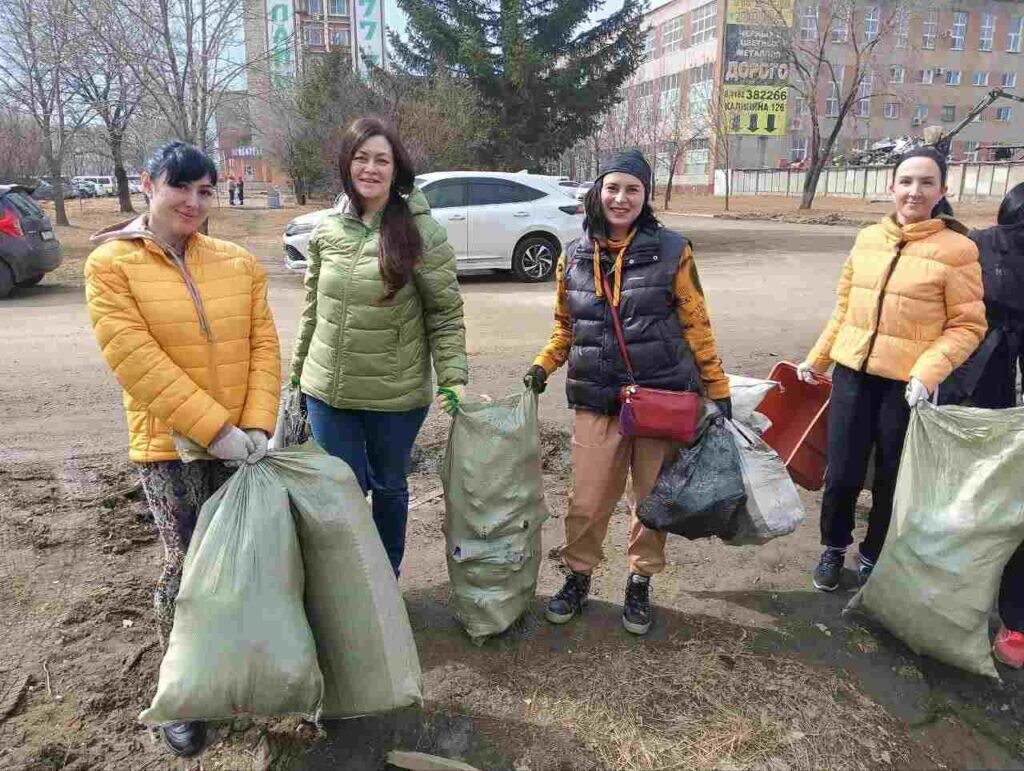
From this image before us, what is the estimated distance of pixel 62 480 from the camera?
3.81m

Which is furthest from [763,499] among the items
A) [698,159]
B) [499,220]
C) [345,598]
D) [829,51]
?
[829,51]

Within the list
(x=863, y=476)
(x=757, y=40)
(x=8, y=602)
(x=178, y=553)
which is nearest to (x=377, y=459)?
(x=178, y=553)

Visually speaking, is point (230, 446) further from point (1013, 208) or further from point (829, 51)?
point (829, 51)

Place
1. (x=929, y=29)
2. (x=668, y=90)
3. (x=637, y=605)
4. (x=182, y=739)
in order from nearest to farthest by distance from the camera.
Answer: (x=182, y=739) → (x=637, y=605) → (x=929, y=29) → (x=668, y=90)

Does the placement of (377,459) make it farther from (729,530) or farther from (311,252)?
(729,530)

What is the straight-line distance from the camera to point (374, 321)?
246cm

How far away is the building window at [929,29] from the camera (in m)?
50.1

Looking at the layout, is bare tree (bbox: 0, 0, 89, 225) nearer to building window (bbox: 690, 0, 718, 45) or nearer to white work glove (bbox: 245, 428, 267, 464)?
white work glove (bbox: 245, 428, 267, 464)

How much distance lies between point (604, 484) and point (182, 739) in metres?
1.54

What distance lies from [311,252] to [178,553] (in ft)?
3.53

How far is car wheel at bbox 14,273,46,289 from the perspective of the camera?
31.4 ft

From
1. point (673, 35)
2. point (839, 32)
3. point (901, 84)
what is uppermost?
point (673, 35)

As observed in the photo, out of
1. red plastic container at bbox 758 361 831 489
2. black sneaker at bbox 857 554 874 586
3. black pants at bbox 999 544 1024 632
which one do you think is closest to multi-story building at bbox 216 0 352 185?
red plastic container at bbox 758 361 831 489

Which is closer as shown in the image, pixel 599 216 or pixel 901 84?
pixel 599 216
